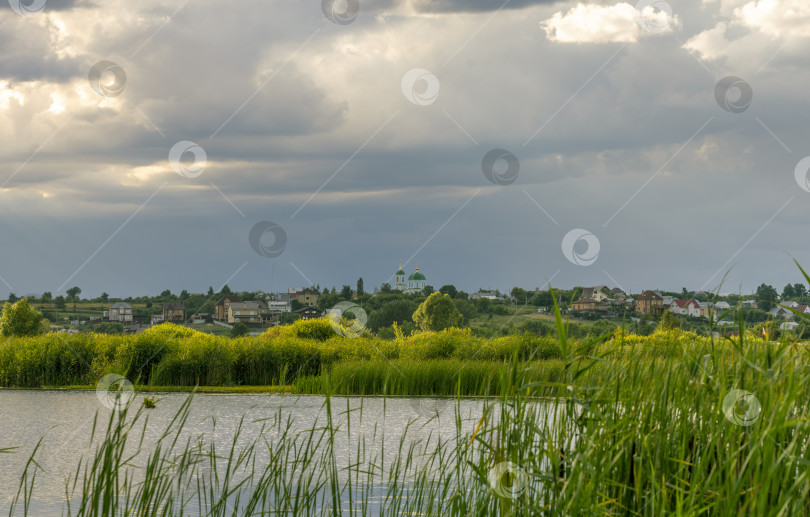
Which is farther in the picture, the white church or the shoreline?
the white church

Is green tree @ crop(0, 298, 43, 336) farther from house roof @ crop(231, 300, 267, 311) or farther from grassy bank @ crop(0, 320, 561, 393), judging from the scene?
house roof @ crop(231, 300, 267, 311)

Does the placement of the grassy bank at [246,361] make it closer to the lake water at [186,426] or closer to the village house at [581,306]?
the lake water at [186,426]

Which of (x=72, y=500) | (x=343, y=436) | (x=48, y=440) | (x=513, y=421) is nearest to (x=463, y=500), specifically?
(x=513, y=421)

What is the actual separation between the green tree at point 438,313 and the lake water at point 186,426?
1133 cm

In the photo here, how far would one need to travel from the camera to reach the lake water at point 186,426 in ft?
21.5

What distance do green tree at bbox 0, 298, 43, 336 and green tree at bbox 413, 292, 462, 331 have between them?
11883mm

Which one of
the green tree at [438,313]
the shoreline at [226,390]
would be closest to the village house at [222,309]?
the green tree at [438,313]

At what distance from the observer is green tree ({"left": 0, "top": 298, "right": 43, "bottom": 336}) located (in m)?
20.6

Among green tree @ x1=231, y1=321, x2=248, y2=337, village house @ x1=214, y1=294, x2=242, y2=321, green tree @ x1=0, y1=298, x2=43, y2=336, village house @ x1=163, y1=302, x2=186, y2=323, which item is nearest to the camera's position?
green tree @ x1=231, y1=321, x2=248, y2=337

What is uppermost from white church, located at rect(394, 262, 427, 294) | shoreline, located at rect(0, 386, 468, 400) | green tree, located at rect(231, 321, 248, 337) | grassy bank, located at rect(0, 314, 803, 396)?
white church, located at rect(394, 262, 427, 294)

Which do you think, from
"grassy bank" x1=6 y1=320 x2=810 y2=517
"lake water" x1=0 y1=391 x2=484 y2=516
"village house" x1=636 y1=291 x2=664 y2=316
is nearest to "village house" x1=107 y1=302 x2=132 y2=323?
"lake water" x1=0 y1=391 x2=484 y2=516

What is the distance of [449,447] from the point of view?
7.60 m

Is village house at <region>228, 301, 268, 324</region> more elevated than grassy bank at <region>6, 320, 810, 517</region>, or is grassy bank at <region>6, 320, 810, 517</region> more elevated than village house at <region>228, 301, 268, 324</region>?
village house at <region>228, 301, 268, 324</region>

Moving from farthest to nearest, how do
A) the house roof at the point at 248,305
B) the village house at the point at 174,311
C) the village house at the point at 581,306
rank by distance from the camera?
the house roof at the point at 248,305, the village house at the point at 174,311, the village house at the point at 581,306
